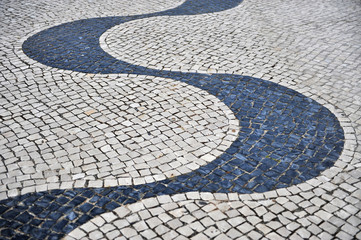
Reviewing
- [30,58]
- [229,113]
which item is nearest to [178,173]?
[229,113]

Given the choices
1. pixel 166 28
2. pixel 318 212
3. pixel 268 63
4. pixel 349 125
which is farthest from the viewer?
pixel 166 28

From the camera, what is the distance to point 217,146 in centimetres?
621

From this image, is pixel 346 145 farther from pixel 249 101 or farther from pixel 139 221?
Answer: pixel 139 221

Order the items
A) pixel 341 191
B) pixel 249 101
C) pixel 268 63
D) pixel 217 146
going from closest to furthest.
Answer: pixel 341 191 → pixel 217 146 → pixel 249 101 → pixel 268 63

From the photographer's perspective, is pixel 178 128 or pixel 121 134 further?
pixel 178 128

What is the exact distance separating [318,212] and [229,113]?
8.62 ft

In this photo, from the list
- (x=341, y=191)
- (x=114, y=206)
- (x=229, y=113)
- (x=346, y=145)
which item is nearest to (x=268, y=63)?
(x=229, y=113)

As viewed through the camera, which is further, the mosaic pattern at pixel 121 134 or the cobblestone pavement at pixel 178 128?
the mosaic pattern at pixel 121 134

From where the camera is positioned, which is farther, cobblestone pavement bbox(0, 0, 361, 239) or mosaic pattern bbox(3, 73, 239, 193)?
mosaic pattern bbox(3, 73, 239, 193)

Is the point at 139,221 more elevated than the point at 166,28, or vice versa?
the point at 166,28

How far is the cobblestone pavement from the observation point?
4.91 m

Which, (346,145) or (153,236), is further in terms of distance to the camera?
(346,145)

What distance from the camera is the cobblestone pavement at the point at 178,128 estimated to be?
491 cm

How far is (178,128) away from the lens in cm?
666
